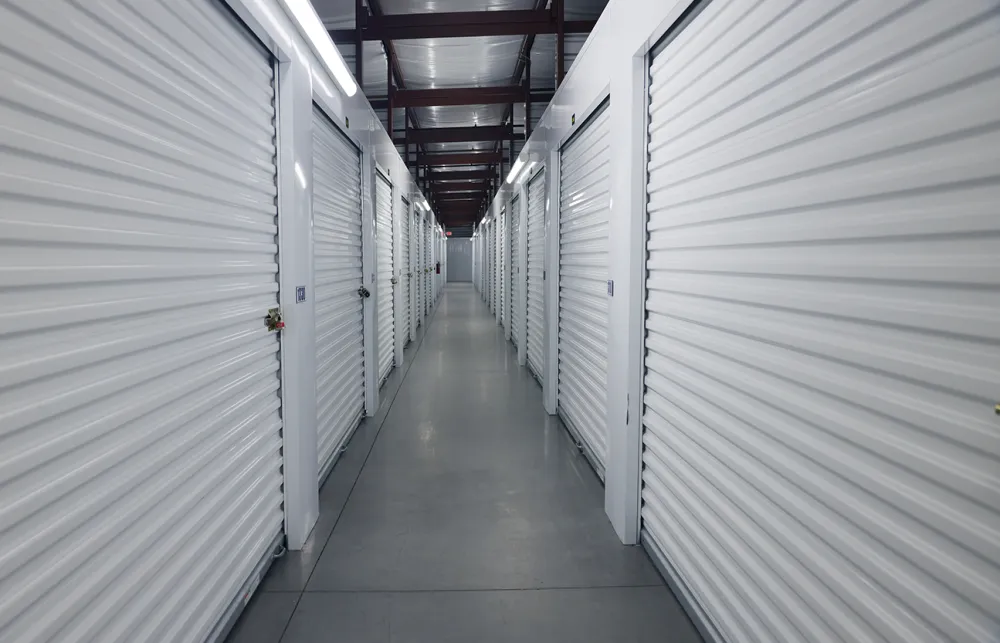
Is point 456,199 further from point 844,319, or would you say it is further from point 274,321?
point 844,319

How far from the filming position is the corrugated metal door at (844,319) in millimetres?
1178

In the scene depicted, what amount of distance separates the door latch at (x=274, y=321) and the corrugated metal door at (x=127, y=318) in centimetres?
14

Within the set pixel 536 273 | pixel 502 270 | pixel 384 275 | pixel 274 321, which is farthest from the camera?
pixel 502 270

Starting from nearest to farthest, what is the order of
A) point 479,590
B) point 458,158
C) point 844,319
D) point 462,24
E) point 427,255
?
point 844,319 < point 479,590 < point 462,24 < point 458,158 < point 427,255

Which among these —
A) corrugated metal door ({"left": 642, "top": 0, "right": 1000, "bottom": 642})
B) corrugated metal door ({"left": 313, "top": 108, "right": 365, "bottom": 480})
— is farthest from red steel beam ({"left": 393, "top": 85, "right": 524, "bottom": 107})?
corrugated metal door ({"left": 642, "top": 0, "right": 1000, "bottom": 642})

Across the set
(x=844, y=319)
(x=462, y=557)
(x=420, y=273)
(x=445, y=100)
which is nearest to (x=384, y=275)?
(x=445, y=100)

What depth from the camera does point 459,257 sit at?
3578cm

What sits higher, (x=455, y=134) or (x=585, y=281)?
(x=455, y=134)

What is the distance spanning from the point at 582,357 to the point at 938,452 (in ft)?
11.2

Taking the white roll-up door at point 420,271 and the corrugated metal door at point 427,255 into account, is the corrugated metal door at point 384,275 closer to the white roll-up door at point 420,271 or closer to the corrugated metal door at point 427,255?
the white roll-up door at point 420,271

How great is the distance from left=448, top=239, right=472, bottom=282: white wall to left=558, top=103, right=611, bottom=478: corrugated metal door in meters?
30.7

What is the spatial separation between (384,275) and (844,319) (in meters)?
5.83

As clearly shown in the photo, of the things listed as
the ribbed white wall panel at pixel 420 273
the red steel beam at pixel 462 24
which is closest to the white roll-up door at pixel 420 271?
the ribbed white wall panel at pixel 420 273

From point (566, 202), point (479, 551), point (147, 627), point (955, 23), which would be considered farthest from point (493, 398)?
point (955, 23)
